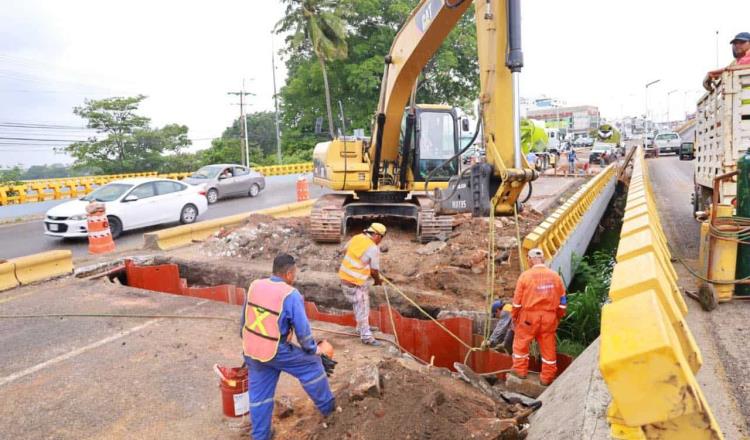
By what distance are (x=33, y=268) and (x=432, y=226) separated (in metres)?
7.05

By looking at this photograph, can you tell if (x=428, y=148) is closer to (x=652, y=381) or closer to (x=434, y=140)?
(x=434, y=140)

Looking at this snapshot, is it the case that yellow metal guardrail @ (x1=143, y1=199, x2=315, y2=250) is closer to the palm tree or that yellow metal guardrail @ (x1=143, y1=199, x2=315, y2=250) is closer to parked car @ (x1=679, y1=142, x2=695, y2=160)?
the palm tree

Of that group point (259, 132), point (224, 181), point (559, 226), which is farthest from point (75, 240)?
point (259, 132)

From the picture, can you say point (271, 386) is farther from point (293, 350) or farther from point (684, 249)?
point (684, 249)

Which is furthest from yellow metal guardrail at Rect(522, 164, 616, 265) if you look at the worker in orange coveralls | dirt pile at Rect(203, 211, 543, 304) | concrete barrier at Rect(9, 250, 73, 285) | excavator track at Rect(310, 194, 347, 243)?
concrete barrier at Rect(9, 250, 73, 285)

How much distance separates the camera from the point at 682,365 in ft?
5.38

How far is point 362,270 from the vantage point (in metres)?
5.65

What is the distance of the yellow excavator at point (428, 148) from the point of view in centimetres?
581

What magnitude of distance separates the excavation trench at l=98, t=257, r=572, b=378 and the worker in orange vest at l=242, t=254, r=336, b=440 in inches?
75.6

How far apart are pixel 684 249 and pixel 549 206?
7.35 metres

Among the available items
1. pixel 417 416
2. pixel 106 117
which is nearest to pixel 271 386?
pixel 417 416

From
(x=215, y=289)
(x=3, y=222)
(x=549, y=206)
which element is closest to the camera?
(x=215, y=289)

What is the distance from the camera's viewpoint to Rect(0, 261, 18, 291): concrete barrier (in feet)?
26.1

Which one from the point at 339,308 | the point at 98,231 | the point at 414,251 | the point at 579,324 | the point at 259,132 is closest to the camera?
the point at 579,324
